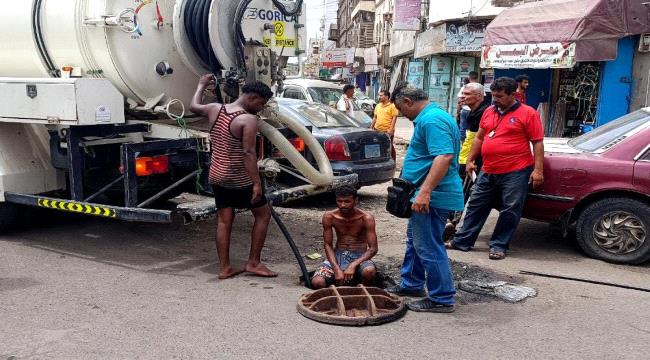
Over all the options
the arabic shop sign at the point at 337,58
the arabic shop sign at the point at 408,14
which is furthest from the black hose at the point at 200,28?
the arabic shop sign at the point at 337,58

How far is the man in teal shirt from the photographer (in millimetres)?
3805

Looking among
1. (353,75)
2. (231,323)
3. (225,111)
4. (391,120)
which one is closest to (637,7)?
(391,120)

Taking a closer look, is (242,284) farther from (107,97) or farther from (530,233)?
(530,233)

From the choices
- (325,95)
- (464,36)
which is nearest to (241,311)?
(325,95)

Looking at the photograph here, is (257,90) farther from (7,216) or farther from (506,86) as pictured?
(7,216)

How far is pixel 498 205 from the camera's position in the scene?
571 cm

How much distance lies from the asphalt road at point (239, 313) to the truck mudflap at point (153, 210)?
470 millimetres

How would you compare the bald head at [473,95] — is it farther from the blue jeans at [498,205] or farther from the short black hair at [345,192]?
the short black hair at [345,192]

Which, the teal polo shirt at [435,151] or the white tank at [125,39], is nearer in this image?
the teal polo shirt at [435,151]

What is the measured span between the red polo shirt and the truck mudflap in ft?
4.38

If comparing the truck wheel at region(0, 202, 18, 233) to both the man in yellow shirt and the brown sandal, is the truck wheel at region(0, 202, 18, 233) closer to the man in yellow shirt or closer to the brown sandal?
the brown sandal

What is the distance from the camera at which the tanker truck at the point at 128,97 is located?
15.9ft

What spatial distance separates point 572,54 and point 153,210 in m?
9.08

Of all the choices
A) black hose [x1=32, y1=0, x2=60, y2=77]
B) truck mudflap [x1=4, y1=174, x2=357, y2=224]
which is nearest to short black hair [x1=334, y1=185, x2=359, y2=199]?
truck mudflap [x1=4, y1=174, x2=357, y2=224]
